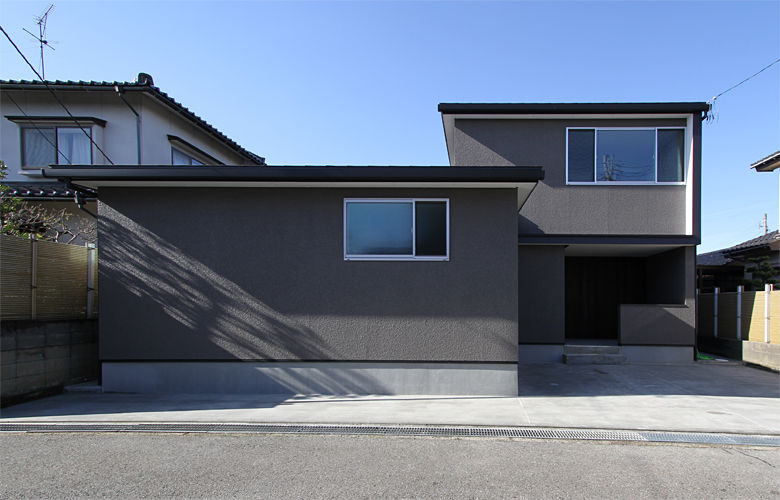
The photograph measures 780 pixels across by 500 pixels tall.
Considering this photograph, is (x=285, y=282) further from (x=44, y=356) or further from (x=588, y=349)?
(x=588, y=349)

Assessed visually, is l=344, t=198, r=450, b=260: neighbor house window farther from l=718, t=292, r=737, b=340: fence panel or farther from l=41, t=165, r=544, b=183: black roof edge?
l=718, t=292, r=737, b=340: fence panel

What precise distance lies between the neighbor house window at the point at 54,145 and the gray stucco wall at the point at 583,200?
10.7m

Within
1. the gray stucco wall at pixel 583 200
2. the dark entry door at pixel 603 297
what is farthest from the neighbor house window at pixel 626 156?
the dark entry door at pixel 603 297

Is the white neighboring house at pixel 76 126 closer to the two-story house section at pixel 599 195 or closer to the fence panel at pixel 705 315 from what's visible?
the two-story house section at pixel 599 195

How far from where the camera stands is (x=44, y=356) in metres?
6.97

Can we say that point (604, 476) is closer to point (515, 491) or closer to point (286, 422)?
point (515, 491)

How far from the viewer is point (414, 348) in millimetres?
7113

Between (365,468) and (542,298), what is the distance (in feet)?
22.6

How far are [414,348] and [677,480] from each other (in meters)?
3.79

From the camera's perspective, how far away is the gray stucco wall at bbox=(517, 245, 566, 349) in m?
10.0

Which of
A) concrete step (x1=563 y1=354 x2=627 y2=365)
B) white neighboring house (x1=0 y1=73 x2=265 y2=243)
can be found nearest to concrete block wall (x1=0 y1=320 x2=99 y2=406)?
white neighboring house (x1=0 y1=73 x2=265 y2=243)

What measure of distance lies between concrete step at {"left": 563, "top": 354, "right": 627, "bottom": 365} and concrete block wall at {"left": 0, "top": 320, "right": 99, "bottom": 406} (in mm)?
9258

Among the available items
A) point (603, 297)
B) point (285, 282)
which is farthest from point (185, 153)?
point (603, 297)

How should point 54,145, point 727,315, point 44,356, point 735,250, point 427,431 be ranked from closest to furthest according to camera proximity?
point 427,431, point 44,356, point 727,315, point 54,145, point 735,250
